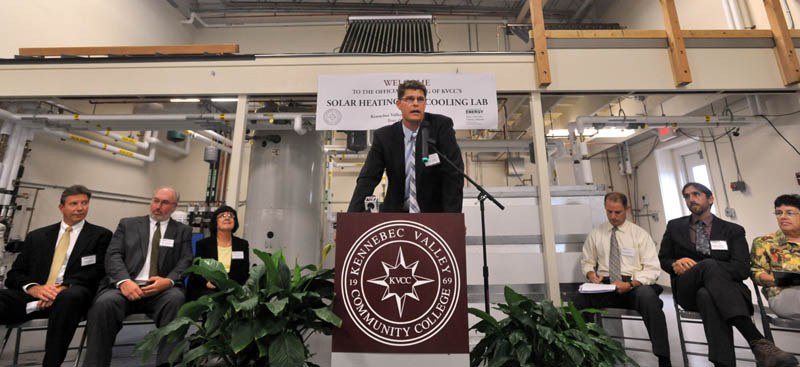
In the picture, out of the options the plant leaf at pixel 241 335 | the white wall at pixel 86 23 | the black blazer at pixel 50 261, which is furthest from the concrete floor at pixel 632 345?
the white wall at pixel 86 23

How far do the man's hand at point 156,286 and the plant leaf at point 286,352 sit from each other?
1234mm

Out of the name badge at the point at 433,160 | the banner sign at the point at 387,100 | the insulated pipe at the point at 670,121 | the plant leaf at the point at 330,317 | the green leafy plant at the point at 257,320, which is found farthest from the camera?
the insulated pipe at the point at 670,121

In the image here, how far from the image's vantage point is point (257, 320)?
3.73 feet

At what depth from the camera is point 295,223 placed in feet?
10.3

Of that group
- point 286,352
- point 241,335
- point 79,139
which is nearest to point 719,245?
point 286,352

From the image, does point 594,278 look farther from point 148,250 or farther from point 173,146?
point 173,146

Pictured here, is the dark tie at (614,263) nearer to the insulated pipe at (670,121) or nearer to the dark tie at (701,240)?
the dark tie at (701,240)

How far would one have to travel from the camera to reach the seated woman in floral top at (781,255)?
5.95 feet

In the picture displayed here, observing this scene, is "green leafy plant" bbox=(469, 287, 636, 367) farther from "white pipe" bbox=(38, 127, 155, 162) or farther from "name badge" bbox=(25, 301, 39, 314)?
"white pipe" bbox=(38, 127, 155, 162)

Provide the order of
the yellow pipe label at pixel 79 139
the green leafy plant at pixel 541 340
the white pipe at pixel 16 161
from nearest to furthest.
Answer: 1. the green leafy plant at pixel 541 340
2. the white pipe at pixel 16 161
3. the yellow pipe label at pixel 79 139

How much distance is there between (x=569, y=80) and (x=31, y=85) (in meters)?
4.29

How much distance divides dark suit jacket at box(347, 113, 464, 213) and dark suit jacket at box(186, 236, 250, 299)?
3.46ft

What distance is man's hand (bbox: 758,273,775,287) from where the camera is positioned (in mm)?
1864

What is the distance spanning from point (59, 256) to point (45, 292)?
25cm
